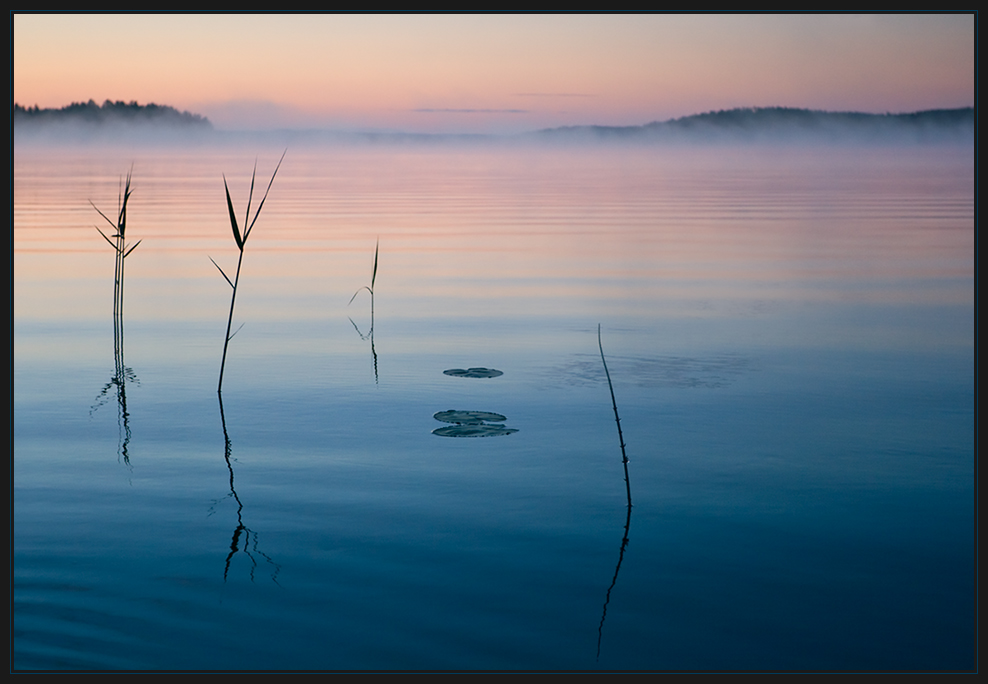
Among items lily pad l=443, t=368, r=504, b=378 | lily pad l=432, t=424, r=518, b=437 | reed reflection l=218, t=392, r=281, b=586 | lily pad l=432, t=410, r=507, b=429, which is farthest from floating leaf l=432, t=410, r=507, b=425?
reed reflection l=218, t=392, r=281, b=586

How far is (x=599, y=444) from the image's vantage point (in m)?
7.64

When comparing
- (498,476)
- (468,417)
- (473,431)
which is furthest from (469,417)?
(498,476)

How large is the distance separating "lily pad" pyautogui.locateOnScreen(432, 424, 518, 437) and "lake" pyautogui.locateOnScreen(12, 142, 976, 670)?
27mm

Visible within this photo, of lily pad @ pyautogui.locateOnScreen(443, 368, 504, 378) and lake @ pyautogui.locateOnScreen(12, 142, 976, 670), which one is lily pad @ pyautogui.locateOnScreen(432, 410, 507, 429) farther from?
lily pad @ pyautogui.locateOnScreen(443, 368, 504, 378)

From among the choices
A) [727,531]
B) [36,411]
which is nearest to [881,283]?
[727,531]

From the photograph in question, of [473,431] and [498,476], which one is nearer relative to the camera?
[498,476]

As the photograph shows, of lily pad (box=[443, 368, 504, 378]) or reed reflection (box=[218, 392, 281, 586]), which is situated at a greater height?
lily pad (box=[443, 368, 504, 378])

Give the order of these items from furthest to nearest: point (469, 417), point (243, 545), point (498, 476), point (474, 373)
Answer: point (474, 373)
point (469, 417)
point (498, 476)
point (243, 545)

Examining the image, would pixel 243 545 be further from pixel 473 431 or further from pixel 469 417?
pixel 469 417

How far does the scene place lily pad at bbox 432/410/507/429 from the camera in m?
8.09

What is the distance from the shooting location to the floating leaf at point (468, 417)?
8102mm

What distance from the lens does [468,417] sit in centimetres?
819

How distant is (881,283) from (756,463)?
1014 cm

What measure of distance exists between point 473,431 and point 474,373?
204 cm
